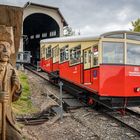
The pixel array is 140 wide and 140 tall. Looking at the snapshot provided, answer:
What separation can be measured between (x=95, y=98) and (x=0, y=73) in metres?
10.4

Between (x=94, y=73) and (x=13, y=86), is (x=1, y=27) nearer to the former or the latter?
(x=13, y=86)

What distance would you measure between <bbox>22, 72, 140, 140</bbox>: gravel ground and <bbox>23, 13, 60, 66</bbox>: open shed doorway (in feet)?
68.2

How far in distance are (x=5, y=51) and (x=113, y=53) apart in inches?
385

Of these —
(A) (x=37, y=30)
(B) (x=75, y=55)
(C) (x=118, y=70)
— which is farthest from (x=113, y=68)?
(A) (x=37, y=30)

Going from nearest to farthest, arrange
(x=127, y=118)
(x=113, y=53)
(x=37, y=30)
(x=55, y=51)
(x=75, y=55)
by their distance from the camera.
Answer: (x=127, y=118) < (x=113, y=53) < (x=75, y=55) < (x=55, y=51) < (x=37, y=30)

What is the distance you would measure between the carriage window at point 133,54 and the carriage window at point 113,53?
312 mm

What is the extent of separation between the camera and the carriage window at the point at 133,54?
14742mm

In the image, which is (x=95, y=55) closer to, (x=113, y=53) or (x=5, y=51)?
(x=113, y=53)

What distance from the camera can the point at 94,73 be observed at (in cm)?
1482

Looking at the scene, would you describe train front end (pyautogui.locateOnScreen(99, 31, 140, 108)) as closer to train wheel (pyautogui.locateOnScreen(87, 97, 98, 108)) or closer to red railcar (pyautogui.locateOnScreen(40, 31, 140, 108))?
red railcar (pyautogui.locateOnScreen(40, 31, 140, 108))

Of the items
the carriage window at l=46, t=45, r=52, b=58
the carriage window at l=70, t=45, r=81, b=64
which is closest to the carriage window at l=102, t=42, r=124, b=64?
the carriage window at l=70, t=45, r=81, b=64

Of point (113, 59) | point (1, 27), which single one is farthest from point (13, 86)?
point (113, 59)

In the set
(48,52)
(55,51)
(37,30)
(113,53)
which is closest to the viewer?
(113,53)

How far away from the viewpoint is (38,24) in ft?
132
